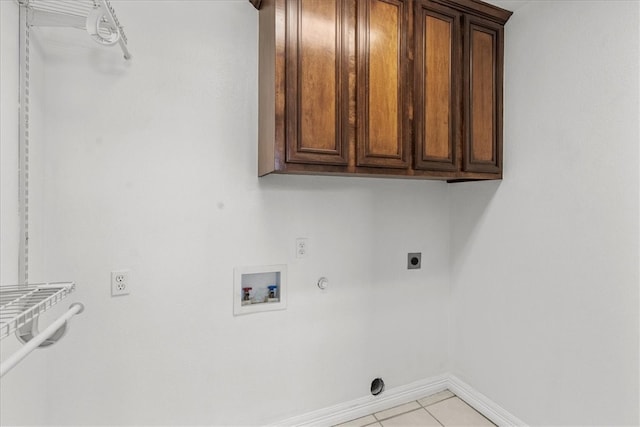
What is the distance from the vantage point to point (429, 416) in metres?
1.88

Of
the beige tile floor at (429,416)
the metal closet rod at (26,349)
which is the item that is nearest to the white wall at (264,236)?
the beige tile floor at (429,416)

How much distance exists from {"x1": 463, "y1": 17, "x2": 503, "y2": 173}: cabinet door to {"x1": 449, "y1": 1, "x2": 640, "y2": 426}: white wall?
7 cm

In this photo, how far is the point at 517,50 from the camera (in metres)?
1.73

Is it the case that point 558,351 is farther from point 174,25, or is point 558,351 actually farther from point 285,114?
point 174,25

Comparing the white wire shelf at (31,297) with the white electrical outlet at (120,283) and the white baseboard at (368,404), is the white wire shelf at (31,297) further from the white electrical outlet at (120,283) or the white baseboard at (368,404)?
the white baseboard at (368,404)

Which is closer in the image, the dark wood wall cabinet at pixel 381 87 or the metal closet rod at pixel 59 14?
the metal closet rod at pixel 59 14

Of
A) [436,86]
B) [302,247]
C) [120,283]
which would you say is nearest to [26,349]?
[120,283]

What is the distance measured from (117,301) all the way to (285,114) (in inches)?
43.5

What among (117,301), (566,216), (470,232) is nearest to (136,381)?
(117,301)

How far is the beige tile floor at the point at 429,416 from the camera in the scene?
181 centimetres

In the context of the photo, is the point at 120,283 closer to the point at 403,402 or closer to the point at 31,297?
the point at 31,297

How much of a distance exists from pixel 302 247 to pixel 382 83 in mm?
926

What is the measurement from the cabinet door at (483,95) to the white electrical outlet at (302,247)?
94 cm

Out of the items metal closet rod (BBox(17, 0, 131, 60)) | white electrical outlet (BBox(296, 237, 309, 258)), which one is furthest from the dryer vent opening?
metal closet rod (BBox(17, 0, 131, 60))
